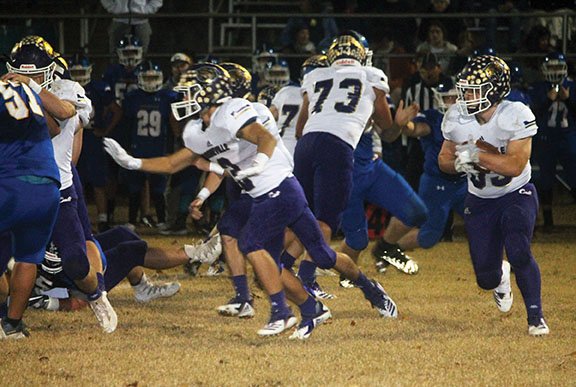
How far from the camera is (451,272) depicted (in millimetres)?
8883

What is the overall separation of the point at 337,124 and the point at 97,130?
16.4 ft

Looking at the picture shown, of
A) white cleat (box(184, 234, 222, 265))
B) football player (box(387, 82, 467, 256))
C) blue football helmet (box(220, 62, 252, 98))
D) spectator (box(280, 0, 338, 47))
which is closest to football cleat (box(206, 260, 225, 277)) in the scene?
white cleat (box(184, 234, 222, 265))

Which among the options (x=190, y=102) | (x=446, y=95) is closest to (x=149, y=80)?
(x=446, y=95)

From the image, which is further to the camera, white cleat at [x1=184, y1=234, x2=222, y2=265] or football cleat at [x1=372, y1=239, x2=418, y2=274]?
football cleat at [x1=372, y1=239, x2=418, y2=274]

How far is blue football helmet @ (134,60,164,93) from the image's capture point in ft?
38.2

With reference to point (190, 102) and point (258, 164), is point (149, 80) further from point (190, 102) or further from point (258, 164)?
point (258, 164)

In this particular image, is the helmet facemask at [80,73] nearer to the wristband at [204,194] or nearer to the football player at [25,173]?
the wristband at [204,194]

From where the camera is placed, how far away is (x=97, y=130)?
38.6 feet

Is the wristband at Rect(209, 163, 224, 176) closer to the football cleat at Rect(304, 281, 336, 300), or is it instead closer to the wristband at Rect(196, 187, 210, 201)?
the wristband at Rect(196, 187, 210, 201)

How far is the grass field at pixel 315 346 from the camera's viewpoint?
5.25 meters

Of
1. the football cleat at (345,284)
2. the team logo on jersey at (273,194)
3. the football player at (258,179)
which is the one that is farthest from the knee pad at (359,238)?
the team logo on jersey at (273,194)

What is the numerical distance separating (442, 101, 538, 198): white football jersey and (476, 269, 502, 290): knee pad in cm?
44

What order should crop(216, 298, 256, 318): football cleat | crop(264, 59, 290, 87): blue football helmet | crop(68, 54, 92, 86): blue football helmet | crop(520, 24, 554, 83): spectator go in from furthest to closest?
crop(520, 24, 554, 83): spectator → crop(68, 54, 92, 86): blue football helmet → crop(264, 59, 290, 87): blue football helmet → crop(216, 298, 256, 318): football cleat

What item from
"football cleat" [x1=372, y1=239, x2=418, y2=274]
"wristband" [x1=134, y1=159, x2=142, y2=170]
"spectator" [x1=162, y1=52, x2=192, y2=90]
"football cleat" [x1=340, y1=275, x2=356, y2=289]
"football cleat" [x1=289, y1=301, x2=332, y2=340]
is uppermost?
"wristband" [x1=134, y1=159, x2=142, y2=170]
